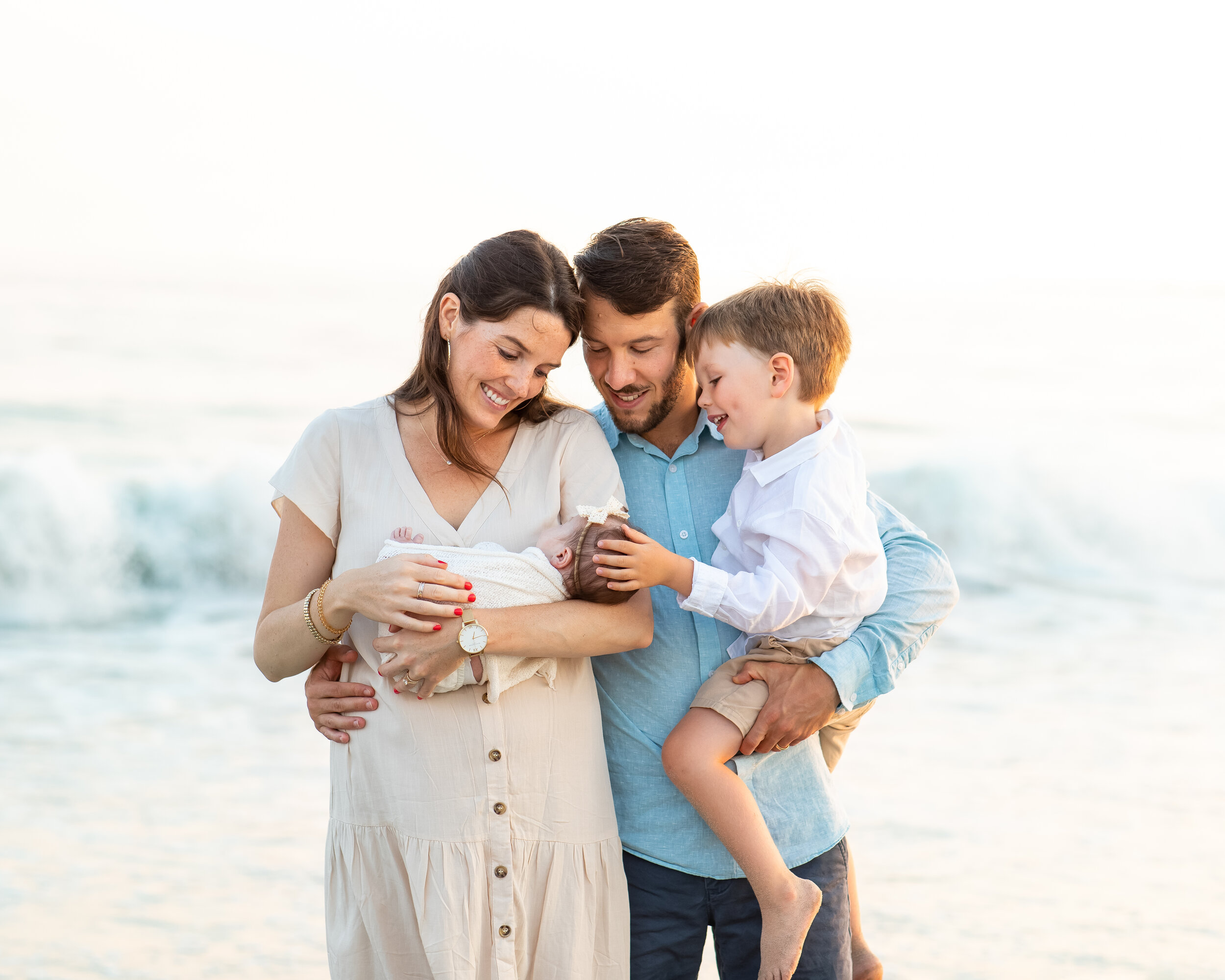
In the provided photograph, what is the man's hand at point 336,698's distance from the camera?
2053 mm

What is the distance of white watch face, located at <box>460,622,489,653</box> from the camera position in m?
1.87

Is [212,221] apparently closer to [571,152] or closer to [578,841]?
[571,152]

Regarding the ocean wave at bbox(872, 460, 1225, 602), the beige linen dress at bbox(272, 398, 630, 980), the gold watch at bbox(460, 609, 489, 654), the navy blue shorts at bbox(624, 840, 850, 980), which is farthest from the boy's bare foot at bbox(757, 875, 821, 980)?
the ocean wave at bbox(872, 460, 1225, 602)

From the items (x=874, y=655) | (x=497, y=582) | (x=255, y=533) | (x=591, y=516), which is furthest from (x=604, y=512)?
(x=255, y=533)

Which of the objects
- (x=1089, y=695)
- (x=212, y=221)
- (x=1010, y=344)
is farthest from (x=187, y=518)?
(x=1010, y=344)

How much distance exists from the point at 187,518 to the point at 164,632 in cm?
174

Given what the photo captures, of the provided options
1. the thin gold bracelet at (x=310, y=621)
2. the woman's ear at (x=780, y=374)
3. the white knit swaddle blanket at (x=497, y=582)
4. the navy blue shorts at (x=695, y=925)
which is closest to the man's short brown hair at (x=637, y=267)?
the woman's ear at (x=780, y=374)

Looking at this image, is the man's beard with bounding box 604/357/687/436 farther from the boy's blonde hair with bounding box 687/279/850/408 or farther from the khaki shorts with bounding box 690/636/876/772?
the khaki shorts with bounding box 690/636/876/772

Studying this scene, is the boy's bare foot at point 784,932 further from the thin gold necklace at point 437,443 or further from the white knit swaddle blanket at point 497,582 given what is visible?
the thin gold necklace at point 437,443

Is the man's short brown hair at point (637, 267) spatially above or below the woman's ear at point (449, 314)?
above

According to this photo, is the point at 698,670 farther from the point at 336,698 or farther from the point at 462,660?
the point at 336,698

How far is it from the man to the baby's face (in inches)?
12.3

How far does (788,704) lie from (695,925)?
51cm

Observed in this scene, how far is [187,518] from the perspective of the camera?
9859 mm
